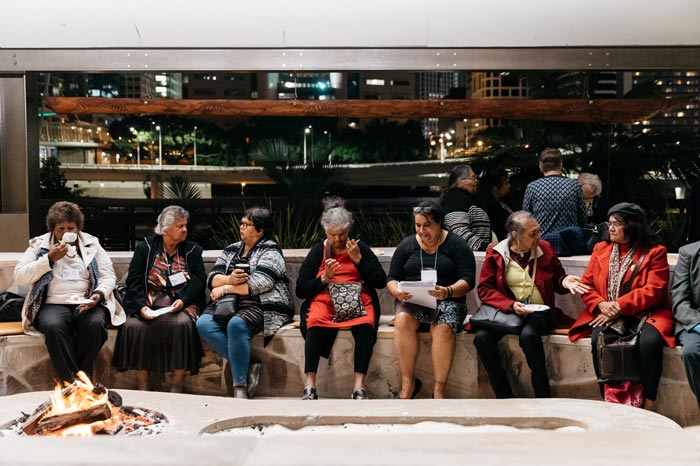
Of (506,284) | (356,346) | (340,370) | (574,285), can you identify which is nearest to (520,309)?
(506,284)

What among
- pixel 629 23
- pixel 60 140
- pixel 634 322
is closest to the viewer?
pixel 634 322

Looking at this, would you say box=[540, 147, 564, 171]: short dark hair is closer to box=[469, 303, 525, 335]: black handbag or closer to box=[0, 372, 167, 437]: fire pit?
box=[469, 303, 525, 335]: black handbag

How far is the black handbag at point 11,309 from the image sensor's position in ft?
19.8

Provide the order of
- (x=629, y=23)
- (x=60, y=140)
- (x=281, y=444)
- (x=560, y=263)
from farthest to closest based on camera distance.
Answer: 1. (x=60, y=140)
2. (x=629, y=23)
3. (x=560, y=263)
4. (x=281, y=444)

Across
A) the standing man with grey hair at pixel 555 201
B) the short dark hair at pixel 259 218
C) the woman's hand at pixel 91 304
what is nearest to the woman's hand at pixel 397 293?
the short dark hair at pixel 259 218

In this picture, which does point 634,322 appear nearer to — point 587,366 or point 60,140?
point 587,366

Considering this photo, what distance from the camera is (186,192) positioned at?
348 inches

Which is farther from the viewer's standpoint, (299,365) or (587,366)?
(299,365)

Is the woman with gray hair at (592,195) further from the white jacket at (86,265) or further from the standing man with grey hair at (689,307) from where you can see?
the white jacket at (86,265)

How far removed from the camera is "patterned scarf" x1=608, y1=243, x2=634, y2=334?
5.21 metres

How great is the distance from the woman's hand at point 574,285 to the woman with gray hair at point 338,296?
1246 millimetres

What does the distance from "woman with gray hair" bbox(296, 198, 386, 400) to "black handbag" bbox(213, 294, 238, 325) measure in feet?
1.53

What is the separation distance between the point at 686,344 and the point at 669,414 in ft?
1.72

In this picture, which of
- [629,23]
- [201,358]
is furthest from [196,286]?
[629,23]
